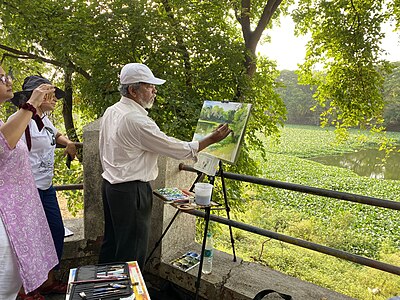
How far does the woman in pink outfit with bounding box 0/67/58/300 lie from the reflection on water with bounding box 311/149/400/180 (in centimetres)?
3051

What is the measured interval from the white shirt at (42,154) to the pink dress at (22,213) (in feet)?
1.85

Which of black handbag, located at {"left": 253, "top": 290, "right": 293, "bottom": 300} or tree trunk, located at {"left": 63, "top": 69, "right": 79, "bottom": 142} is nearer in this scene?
black handbag, located at {"left": 253, "top": 290, "right": 293, "bottom": 300}


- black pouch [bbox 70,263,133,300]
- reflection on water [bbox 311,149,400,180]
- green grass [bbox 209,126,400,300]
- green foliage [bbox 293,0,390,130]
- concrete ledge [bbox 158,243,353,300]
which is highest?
green foliage [bbox 293,0,390,130]

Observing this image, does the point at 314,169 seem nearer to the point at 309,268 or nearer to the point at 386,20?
the point at 309,268

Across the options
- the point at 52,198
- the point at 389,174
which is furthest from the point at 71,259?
the point at 389,174

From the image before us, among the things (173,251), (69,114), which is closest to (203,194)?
(173,251)

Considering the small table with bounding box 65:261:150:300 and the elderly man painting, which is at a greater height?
the elderly man painting

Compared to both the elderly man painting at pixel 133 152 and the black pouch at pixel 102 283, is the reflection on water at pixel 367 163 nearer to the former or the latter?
the elderly man painting at pixel 133 152

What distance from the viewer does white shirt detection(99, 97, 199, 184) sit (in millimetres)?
2217

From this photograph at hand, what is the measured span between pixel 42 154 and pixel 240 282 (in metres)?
1.98

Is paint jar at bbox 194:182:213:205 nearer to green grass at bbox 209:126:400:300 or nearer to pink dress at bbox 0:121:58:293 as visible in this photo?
pink dress at bbox 0:121:58:293

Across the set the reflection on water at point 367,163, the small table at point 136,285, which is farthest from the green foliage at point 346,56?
the reflection on water at point 367,163

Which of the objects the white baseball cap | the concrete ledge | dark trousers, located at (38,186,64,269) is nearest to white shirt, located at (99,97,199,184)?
the white baseball cap

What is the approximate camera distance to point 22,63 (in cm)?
698
